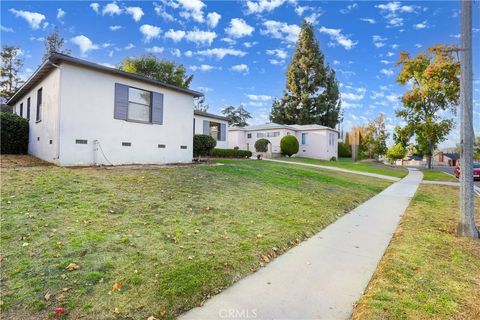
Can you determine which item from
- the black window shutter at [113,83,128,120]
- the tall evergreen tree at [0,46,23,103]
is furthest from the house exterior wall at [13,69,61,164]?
the tall evergreen tree at [0,46,23,103]

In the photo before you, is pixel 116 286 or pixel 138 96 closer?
pixel 116 286

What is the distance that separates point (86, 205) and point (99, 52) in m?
12.8

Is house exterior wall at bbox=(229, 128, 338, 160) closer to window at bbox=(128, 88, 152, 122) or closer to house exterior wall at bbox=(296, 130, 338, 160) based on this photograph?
house exterior wall at bbox=(296, 130, 338, 160)

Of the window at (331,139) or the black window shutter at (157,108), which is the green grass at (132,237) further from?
the window at (331,139)

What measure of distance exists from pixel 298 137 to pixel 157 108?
25.2 meters

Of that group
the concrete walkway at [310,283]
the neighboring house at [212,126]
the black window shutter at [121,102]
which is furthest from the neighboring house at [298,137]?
the concrete walkway at [310,283]

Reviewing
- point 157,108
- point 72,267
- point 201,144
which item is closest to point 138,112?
point 157,108

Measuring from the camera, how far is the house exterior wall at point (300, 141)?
3294 cm

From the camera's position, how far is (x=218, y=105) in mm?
61219

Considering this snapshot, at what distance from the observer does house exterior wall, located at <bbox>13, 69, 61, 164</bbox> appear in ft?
33.0

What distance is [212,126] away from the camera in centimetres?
2491

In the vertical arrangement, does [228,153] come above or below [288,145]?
below

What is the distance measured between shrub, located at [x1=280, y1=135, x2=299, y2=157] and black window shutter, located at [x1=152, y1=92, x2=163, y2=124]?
2012 centimetres

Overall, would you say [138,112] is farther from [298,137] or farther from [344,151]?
[344,151]
